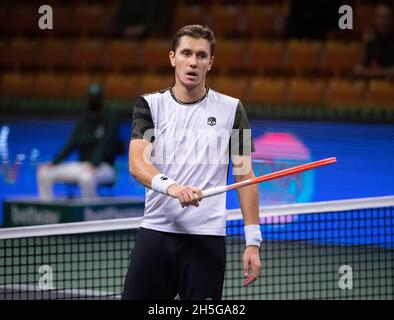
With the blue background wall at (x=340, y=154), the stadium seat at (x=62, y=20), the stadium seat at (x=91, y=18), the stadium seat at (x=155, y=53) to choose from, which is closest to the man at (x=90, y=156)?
the blue background wall at (x=340, y=154)

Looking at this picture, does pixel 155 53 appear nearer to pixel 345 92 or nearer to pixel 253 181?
pixel 345 92

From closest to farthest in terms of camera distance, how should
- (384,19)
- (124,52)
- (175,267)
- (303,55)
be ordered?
(175,267), (384,19), (303,55), (124,52)

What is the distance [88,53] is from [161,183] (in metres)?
8.20

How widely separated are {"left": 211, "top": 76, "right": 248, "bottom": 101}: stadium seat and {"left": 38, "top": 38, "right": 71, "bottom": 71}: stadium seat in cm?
200

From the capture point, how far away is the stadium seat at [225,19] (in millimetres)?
11984

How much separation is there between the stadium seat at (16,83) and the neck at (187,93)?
7058mm

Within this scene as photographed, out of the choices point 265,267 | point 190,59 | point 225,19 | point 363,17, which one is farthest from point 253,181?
point 225,19

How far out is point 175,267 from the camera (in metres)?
4.34

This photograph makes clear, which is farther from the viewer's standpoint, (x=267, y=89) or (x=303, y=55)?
(x=303, y=55)

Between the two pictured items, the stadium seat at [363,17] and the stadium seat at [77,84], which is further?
the stadium seat at [77,84]

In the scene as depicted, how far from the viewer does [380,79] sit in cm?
965

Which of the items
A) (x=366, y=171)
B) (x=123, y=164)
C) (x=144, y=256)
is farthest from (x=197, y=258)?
(x=123, y=164)

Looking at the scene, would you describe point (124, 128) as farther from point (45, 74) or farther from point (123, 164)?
point (45, 74)

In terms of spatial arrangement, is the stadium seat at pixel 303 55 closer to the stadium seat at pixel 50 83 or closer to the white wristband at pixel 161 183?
the stadium seat at pixel 50 83
